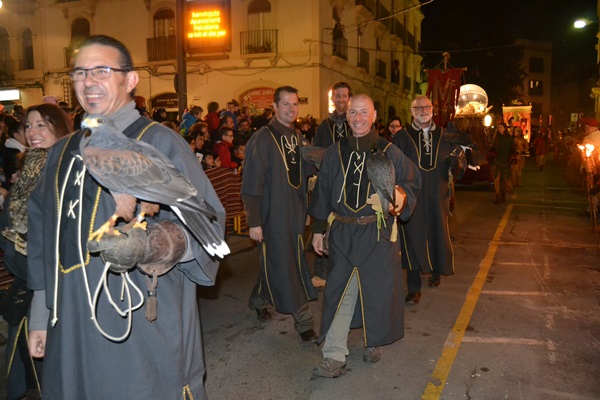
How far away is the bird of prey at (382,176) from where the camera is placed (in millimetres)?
4152

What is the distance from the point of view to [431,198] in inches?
258

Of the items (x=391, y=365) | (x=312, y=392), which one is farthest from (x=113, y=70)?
(x=391, y=365)

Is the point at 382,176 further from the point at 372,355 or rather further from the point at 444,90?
the point at 444,90

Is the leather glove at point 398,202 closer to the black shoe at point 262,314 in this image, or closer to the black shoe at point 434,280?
the black shoe at point 262,314

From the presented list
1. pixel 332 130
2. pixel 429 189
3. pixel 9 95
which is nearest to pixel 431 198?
pixel 429 189

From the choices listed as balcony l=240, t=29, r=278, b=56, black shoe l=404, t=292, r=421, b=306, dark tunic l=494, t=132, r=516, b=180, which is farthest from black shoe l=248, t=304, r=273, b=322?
balcony l=240, t=29, r=278, b=56

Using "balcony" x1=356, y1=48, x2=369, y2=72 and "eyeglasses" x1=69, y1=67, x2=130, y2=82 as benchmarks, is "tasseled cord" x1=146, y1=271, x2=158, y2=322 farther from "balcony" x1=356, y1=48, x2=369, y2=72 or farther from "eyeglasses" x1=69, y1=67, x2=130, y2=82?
"balcony" x1=356, y1=48, x2=369, y2=72

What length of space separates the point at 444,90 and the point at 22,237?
12383 millimetres

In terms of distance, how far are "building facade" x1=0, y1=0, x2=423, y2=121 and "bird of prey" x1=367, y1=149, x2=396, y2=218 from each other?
16140mm

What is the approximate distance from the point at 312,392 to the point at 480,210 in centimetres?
1043

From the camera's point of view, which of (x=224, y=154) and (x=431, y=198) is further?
(x=224, y=154)

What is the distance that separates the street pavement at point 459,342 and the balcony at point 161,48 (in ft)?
A: 54.3

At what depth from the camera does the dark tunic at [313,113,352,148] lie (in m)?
6.96

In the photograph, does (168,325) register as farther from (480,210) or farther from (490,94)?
(490,94)
